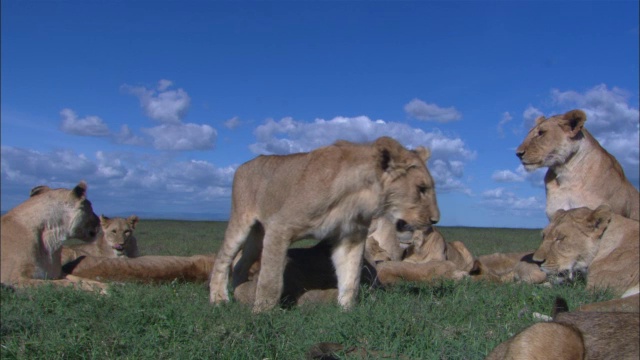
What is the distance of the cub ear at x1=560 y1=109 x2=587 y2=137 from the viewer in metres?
9.44

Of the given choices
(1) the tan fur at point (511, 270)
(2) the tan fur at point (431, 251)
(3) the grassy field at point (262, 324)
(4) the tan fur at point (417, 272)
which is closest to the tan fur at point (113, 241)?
(2) the tan fur at point (431, 251)

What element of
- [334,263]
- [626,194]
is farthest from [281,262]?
[626,194]

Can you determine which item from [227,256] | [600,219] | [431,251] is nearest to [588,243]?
[600,219]

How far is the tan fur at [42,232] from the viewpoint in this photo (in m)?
9.02

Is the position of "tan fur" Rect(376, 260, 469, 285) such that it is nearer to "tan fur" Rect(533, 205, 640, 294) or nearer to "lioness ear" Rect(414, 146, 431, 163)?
"tan fur" Rect(533, 205, 640, 294)

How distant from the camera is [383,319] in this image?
5633 mm

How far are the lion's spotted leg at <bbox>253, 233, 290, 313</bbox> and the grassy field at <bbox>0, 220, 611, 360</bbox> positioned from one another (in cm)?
21

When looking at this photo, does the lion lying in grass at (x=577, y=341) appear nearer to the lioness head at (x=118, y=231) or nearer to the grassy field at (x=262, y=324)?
the grassy field at (x=262, y=324)

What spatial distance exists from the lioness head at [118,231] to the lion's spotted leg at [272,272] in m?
6.57

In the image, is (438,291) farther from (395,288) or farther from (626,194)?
(626,194)

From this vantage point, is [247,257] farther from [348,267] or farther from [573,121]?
[573,121]

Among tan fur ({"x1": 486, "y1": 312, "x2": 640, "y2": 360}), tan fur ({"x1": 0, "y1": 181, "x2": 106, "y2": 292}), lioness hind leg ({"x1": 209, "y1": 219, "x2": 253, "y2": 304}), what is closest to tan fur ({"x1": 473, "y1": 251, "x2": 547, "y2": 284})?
lioness hind leg ({"x1": 209, "y1": 219, "x2": 253, "y2": 304})

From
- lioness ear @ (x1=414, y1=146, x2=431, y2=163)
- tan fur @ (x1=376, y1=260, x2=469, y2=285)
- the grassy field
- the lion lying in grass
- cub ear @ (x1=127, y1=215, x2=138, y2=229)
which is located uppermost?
lioness ear @ (x1=414, y1=146, x2=431, y2=163)

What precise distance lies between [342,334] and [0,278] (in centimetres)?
529
